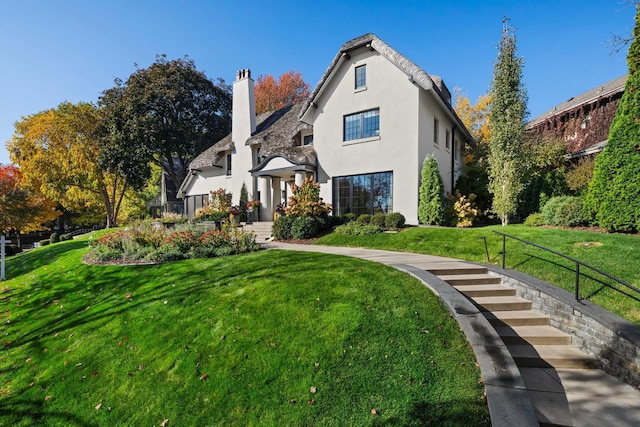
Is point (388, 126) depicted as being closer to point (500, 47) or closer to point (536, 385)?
point (500, 47)

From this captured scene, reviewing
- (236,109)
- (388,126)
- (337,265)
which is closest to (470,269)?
(337,265)

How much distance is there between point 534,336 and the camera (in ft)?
16.0

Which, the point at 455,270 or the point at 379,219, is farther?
the point at 379,219

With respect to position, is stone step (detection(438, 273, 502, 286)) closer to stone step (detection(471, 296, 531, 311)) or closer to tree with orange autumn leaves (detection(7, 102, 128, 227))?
stone step (detection(471, 296, 531, 311))

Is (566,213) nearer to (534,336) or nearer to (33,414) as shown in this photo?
(534,336)

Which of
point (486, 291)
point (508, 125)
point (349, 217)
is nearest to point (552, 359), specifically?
point (486, 291)

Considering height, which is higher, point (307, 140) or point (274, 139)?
point (274, 139)

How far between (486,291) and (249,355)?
4739 mm

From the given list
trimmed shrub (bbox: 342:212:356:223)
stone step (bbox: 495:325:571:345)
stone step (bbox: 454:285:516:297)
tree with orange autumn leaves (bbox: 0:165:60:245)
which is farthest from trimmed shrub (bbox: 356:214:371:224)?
tree with orange autumn leaves (bbox: 0:165:60:245)

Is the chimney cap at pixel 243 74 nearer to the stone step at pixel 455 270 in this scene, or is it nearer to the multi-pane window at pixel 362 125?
the multi-pane window at pixel 362 125

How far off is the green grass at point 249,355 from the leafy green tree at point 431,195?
7.29 metres

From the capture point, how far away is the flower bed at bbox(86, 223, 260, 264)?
362 inches

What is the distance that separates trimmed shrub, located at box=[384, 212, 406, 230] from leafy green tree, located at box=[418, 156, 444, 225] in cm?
104

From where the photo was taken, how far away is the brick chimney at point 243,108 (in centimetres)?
2050
